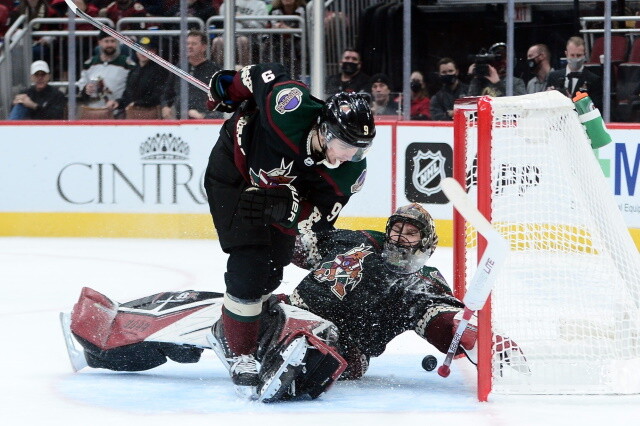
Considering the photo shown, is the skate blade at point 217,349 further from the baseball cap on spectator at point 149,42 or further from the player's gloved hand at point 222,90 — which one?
the baseball cap on spectator at point 149,42

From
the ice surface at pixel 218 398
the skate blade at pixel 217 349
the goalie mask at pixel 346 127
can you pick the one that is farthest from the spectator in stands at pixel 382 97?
the goalie mask at pixel 346 127

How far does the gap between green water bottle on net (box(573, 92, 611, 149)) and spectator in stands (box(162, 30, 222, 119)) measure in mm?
4078

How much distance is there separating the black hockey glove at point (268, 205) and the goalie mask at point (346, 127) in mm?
156

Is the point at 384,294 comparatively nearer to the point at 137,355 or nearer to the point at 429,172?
the point at 137,355

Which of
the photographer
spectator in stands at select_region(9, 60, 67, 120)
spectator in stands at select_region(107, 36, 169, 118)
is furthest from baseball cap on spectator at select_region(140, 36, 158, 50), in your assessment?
the photographer

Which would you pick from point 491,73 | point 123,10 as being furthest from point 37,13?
point 491,73

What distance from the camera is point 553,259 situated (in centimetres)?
370

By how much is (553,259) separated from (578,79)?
11.2 ft

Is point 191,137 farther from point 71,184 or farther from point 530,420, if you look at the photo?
point 530,420

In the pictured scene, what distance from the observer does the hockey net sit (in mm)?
3244

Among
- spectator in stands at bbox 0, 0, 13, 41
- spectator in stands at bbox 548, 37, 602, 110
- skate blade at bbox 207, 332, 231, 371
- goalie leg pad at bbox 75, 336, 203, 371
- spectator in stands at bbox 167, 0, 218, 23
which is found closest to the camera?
skate blade at bbox 207, 332, 231, 371

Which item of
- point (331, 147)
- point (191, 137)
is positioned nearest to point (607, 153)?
point (191, 137)

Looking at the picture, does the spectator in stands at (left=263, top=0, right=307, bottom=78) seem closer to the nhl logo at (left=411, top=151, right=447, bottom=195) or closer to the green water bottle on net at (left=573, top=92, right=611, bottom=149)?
the nhl logo at (left=411, top=151, right=447, bottom=195)

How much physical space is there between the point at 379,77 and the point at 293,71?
534 mm
